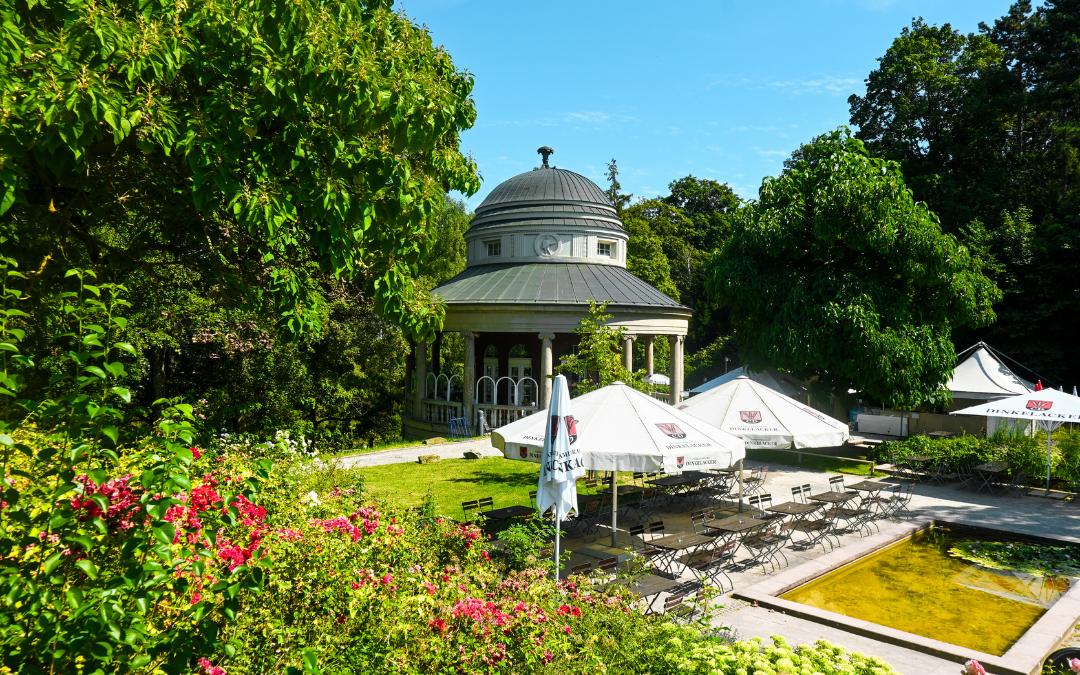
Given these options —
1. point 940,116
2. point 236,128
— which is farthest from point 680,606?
point 940,116

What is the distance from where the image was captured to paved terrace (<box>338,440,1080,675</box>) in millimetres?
8742

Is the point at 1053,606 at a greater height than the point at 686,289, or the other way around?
the point at 686,289

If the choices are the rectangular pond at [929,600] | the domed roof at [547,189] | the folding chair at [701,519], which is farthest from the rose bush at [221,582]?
the domed roof at [547,189]

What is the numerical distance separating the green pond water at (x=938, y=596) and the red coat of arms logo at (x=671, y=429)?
301cm

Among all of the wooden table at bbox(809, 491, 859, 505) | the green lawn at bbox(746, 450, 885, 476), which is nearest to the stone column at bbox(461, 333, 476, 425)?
the green lawn at bbox(746, 450, 885, 476)

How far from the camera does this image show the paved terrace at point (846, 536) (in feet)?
28.7

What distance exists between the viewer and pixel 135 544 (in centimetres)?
309

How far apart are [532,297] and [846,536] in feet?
60.9

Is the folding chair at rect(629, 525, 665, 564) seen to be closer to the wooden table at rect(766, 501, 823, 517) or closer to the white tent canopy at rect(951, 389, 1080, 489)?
the wooden table at rect(766, 501, 823, 517)

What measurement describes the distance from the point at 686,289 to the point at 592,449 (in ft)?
175

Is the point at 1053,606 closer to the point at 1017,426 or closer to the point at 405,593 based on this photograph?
the point at 405,593

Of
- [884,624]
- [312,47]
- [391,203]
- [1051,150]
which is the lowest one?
[884,624]

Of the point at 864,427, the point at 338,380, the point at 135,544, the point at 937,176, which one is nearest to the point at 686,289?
the point at 937,176

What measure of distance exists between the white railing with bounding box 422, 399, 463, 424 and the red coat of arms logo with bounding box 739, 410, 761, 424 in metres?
17.3
